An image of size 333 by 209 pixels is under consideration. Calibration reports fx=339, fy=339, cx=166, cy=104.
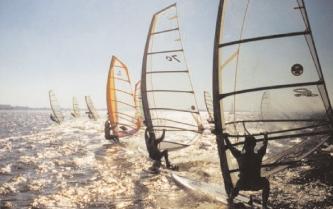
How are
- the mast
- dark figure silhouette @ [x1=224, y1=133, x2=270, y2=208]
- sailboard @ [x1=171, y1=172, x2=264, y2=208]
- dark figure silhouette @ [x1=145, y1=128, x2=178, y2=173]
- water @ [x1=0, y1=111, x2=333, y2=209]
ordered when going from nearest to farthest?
1. dark figure silhouette @ [x1=224, y1=133, x2=270, y2=208]
2. the mast
3. sailboard @ [x1=171, y1=172, x2=264, y2=208]
4. water @ [x1=0, y1=111, x2=333, y2=209]
5. dark figure silhouette @ [x1=145, y1=128, x2=178, y2=173]

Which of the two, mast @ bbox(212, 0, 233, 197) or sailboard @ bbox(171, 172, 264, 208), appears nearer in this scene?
mast @ bbox(212, 0, 233, 197)

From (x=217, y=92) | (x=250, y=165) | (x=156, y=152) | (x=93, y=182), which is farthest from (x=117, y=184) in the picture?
(x=250, y=165)

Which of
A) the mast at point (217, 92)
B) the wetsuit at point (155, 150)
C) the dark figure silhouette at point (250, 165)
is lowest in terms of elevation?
the wetsuit at point (155, 150)

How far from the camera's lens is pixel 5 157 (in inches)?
631

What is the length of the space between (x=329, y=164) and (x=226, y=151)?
5997mm

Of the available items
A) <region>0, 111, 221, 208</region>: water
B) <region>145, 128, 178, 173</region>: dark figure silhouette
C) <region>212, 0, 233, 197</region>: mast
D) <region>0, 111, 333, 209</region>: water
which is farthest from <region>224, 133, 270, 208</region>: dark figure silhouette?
<region>145, 128, 178, 173</region>: dark figure silhouette

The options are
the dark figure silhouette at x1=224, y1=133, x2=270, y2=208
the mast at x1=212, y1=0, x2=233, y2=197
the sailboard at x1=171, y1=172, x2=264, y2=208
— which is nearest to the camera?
the dark figure silhouette at x1=224, y1=133, x2=270, y2=208

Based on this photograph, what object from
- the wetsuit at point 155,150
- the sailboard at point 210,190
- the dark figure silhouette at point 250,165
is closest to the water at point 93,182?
the sailboard at point 210,190

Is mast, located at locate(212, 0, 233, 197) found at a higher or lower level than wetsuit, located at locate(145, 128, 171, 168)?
higher

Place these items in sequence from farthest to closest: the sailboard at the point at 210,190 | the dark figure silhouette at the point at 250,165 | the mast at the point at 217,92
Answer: the sailboard at the point at 210,190 → the mast at the point at 217,92 → the dark figure silhouette at the point at 250,165

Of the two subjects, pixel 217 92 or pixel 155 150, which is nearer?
pixel 217 92

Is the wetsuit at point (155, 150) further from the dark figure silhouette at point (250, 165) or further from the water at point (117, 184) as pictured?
the dark figure silhouette at point (250, 165)

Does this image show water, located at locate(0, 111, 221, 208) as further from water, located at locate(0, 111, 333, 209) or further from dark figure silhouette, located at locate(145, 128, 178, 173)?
dark figure silhouette, located at locate(145, 128, 178, 173)

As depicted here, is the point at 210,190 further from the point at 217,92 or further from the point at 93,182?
the point at 93,182
